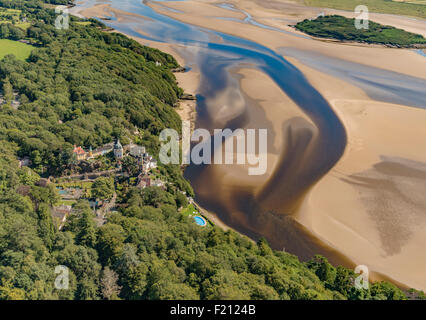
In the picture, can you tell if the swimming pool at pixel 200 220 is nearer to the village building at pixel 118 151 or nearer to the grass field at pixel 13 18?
the village building at pixel 118 151

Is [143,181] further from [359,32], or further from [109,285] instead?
[359,32]

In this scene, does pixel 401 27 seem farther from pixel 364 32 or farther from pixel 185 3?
pixel 185 3

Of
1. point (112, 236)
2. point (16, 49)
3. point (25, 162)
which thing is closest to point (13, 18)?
point (16, 49)

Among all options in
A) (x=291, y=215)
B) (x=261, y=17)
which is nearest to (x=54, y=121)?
(x=291, y=215)

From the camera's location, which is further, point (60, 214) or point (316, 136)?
point (316, 136)

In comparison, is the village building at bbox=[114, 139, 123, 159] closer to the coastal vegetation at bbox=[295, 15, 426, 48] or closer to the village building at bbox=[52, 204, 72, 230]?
the village building at bbox=[52, 204, 72, 230]

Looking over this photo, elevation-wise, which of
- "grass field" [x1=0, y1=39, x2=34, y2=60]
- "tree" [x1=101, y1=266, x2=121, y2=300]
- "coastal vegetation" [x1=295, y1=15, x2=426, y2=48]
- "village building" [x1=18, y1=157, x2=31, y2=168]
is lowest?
"tree" [x1=101, y1=266, x2=121, y2=300]

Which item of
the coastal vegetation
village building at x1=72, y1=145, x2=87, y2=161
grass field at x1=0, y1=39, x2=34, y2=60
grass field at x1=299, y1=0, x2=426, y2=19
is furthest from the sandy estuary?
grass field at x1=299, y1=0, x2=426, y2=19
